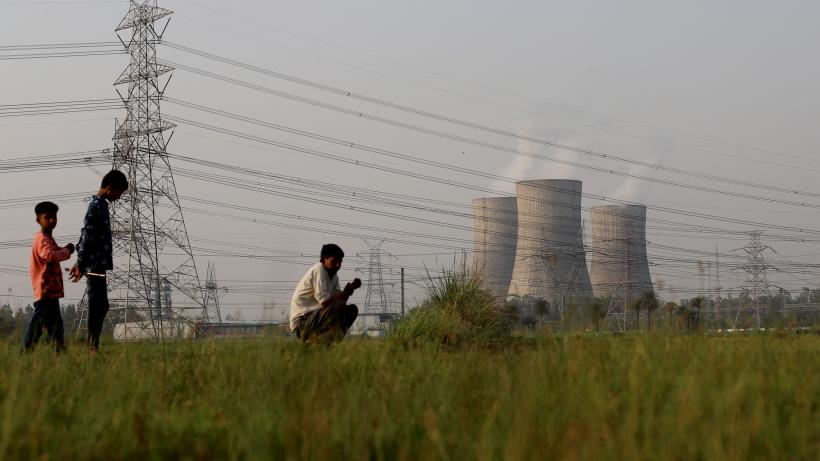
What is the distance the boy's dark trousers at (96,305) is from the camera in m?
6.88

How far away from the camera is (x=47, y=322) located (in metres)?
6.73

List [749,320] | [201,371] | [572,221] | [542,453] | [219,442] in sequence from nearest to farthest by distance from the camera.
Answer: [542,453] → [219,442] → [201,371] → [749,320] → [572,221]

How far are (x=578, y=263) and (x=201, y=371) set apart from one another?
4739 cm

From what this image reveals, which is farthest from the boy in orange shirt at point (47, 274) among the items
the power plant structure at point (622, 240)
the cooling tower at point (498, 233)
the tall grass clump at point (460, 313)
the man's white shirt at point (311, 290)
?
the cooling tower at point (498, 233)

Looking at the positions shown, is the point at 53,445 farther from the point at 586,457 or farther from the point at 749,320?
the point at 749,320

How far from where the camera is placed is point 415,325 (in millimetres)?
8047

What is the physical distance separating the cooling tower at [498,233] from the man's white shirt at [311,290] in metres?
45.0

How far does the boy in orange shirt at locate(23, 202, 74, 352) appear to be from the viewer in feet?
22.1

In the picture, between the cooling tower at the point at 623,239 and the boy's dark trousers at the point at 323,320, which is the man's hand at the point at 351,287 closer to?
the boy's dark trousers at the point at 323,320

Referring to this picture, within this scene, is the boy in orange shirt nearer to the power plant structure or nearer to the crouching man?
the crouching man

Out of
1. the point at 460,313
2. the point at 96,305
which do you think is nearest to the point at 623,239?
the point at 460,313

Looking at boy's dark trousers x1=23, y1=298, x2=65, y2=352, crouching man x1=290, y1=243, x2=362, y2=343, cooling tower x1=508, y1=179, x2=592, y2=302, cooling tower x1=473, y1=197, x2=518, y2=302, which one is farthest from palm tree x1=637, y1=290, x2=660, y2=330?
cooling tower x1=473, y1=197, x2=518, y2=302

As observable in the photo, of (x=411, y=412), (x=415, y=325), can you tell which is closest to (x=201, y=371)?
(x=411, y=412)

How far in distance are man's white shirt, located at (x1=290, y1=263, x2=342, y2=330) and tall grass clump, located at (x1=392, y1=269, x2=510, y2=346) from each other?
1.03 m
